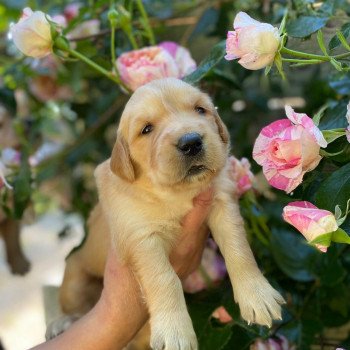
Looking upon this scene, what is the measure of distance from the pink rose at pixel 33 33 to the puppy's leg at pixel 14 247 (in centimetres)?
126

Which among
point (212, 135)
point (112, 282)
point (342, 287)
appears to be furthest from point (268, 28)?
point (342, 287)

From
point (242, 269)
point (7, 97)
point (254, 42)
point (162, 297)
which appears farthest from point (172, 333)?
point (7, 97)

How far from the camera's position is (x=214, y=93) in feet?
5.00

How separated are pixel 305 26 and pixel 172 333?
0.58 m

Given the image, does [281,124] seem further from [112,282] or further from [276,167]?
[112,282]

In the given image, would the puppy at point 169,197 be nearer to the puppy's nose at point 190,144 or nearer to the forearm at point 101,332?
the puppy's nose at point 190,144

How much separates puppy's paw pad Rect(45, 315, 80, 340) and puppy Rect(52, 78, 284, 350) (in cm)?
34

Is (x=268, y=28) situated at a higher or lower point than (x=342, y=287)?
higher

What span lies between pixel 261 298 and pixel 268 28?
47 centimetres

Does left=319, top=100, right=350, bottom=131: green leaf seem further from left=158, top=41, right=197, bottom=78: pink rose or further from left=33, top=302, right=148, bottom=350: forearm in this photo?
left=33, top=302, right=148, bottom=350: forearm

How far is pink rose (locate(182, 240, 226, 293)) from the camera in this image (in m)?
1.36

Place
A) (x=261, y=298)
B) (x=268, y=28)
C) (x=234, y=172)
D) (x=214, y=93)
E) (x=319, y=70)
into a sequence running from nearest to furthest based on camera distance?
1. (x=268, y=28)
2. (x=261, y=298)
3. (x=234, y=172)
4. (x=214, y=93)
5. (x=319, y=70)

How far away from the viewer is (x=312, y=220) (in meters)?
0.75

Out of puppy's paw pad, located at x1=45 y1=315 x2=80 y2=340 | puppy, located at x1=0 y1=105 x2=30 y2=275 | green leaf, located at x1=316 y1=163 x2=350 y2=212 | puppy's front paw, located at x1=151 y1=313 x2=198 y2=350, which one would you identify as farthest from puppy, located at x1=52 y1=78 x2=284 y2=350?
puppy, located at x1=0 y1=105 x2=30 y2=275
